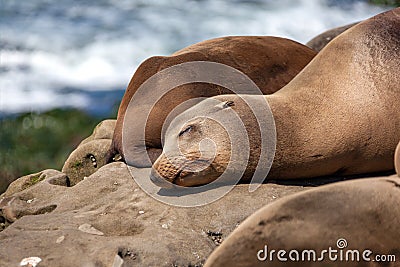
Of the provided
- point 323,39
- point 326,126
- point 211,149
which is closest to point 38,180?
point 211,149

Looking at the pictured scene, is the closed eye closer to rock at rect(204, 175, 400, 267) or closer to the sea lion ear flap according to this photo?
the sea lion ear flap

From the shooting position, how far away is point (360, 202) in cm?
199

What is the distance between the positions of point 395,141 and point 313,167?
493mm

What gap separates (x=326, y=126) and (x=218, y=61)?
44.4 inches

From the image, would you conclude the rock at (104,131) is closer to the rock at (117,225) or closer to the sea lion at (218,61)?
the sea lion at (218,61)

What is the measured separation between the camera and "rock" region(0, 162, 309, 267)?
270cm

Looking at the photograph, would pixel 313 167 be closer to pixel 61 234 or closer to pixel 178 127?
pixel 178 127

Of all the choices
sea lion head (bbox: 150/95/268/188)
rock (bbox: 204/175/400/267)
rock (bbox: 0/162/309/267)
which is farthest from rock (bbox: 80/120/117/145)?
rock (bbox: 204/175/400/267)

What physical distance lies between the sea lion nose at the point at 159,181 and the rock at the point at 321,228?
149 centimetres

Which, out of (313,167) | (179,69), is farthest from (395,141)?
(179,69)

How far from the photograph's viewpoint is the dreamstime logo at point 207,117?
11.1 ft
